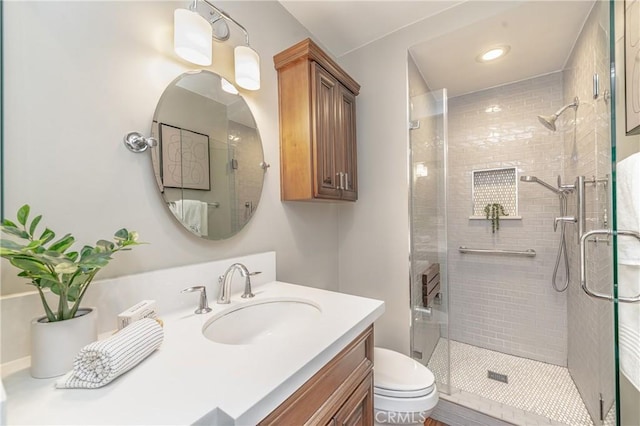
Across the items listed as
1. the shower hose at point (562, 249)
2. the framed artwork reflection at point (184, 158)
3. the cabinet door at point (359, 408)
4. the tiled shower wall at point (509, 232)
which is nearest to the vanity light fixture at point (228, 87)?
the framed artwork reflection at point (184, 158)

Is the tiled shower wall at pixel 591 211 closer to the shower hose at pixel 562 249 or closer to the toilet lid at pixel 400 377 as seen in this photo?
the shower hose at pixel 562 249

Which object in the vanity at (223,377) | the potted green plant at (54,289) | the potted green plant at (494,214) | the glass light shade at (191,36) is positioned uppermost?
the glass light shade at (191,36)

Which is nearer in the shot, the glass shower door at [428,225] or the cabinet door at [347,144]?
the cabinet door at [347,144]

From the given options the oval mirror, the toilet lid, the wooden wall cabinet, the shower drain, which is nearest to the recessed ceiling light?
the wooden wall cabinet

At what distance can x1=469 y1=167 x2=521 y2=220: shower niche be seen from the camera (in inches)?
87.7

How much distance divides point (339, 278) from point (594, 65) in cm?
196

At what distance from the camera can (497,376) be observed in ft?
6.28

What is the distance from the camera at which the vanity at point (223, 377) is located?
0.46 meters

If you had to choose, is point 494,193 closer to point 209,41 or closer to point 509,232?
point 509,232

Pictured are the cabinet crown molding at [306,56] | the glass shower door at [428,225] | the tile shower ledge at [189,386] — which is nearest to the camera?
the tile shower ledge at [189,386]

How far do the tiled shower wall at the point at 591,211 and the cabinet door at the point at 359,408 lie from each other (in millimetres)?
1046

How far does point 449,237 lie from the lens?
2.49m

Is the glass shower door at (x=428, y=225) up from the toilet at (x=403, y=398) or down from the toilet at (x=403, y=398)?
up

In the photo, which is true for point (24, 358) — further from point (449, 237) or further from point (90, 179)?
point (449, 237)
